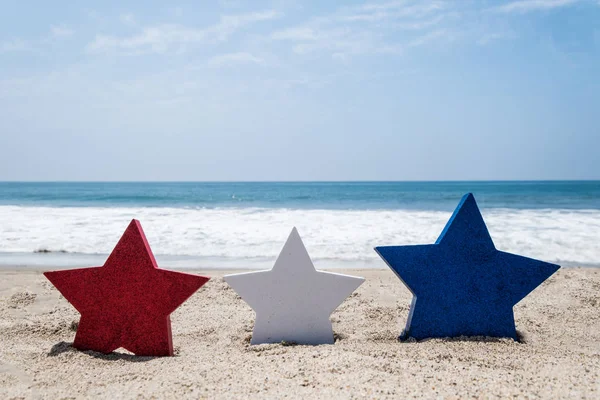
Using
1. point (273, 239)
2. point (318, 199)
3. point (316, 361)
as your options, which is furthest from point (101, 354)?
point (318, 199)

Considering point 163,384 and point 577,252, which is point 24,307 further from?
point 577,252

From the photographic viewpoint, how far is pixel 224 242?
356 inches

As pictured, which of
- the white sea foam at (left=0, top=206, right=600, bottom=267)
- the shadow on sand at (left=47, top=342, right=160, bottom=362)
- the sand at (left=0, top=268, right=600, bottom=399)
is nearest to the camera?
the sand at (left=0, top=268, right=600, bottom=399)

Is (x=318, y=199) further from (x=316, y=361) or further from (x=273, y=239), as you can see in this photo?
(x=316, y=361)

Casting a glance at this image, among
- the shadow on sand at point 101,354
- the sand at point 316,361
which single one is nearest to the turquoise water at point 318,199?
the sand at point 316,361

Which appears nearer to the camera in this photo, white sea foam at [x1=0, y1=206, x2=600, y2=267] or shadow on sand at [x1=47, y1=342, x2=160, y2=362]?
shadow on sand at [x1=47, y1=342, x2=160, y2=362]

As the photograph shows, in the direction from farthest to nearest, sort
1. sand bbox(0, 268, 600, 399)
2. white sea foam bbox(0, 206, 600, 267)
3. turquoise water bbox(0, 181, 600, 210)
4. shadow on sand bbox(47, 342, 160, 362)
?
1. turquoise water bbox(0, 181, 600, 210)
2. white sea foam bbox(0, 206, 600, 267)
3. shadow on sand bbox(47, 342, 160, 362)
4. sand bbox(0, 268, 600, 399)

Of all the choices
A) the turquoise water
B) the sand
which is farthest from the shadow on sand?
the turquoise water

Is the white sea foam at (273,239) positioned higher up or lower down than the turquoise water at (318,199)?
higher up

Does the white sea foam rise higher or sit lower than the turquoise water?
higher

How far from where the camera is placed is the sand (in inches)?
98.9

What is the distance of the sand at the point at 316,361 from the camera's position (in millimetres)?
2512

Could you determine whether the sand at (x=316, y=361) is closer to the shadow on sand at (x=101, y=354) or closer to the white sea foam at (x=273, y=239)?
the shadow on sand at (x=101, y=354)

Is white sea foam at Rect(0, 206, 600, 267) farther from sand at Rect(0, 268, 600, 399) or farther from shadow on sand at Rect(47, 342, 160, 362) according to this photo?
shadow on sand at Rect(47, 342, 160, 362)
